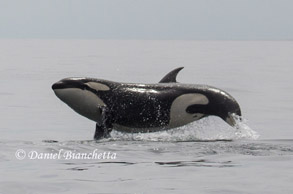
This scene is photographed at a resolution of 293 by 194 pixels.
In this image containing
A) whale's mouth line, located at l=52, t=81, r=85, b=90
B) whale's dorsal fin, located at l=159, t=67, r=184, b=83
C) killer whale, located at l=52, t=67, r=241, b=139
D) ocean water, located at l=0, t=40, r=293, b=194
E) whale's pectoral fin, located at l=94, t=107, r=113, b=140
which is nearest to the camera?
ocean water, located at l=0, t=40, r=293, b=194

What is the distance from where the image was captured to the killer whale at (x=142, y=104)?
19.9m

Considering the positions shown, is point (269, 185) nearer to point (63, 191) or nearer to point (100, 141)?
point (63, 191)

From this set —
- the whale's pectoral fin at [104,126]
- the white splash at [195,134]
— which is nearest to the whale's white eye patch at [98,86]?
the whale's pectoral fin at [104,126]

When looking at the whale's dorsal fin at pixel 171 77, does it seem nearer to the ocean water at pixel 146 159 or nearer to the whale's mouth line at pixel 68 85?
the ocean water at pixel 146 159

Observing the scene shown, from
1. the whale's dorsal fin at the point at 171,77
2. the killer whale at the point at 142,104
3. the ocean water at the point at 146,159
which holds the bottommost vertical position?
the ocean water at the point at 146,159

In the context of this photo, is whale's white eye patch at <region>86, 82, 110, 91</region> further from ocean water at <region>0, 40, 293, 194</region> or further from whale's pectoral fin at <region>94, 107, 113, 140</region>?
ocean water at <region>0, 40, 293, 194</region>

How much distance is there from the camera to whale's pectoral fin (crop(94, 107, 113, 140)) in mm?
19619

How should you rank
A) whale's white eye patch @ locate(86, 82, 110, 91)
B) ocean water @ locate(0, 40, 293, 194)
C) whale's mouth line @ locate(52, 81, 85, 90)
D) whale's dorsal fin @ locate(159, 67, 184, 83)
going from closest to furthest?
ocean water @ locate(0, 40, 293, 194) < whale's white eye patch @ locate(86, 82, 110, 91) < whale's mouth line @ locate(52, 81, 85, 90) < whale's dorsal fin @ locate(159, 67, 184, 83)

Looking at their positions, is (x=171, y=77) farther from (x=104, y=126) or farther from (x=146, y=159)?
(x=146, y=159)

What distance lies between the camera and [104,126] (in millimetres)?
19766

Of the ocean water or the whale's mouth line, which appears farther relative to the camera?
the whale's mouth line

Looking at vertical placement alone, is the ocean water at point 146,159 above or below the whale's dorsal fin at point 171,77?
below

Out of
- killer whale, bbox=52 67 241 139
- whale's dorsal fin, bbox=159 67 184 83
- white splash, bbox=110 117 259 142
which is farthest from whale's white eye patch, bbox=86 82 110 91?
whale's dorsal fin, bbox=159 67 184 83

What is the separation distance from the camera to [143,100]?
19922 mm
